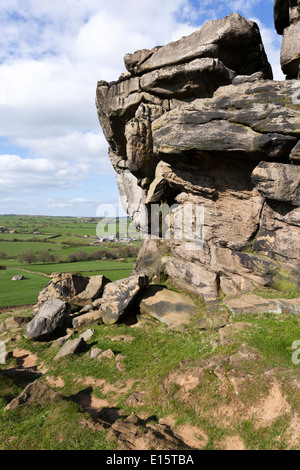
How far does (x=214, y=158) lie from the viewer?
2212 cm

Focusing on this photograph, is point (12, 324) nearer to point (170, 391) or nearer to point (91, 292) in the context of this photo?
point (91, 292)

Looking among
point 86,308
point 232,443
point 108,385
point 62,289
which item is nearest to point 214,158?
point 108,385

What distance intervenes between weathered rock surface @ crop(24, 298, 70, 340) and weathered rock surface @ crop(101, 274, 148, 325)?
3750 millimetres

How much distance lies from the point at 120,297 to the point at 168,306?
4.27 metres

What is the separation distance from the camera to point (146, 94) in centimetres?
2978

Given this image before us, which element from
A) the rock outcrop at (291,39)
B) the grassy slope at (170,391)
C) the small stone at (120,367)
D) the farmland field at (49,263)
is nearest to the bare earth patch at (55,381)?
the grassy slope at (170,391)

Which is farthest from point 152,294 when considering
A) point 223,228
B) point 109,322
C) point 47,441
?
point 47,441

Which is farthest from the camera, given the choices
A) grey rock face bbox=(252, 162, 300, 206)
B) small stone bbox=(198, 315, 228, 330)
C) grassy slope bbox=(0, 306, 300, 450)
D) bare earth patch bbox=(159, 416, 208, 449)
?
grey rock face bbox=(252, 162, 300, 206)

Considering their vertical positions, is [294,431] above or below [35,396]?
above

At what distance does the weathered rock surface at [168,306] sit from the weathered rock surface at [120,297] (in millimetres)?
1187

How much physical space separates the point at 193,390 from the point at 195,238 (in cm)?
1513

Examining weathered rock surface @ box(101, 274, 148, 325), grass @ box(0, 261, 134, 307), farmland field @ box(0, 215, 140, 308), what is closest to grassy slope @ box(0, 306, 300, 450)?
weathered rock surface @ box(101, 274, 148, 325)

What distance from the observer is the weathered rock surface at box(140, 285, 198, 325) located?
73.5ft

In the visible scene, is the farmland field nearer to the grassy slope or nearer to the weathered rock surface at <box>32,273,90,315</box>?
the weathered rock surface at <box>32,273,90,315</box>
